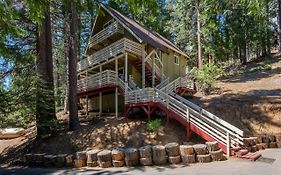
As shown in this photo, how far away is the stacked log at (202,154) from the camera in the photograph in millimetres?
11297

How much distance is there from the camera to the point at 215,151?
1148 centimetres

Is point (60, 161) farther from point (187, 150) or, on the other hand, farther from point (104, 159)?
point (187, 150)

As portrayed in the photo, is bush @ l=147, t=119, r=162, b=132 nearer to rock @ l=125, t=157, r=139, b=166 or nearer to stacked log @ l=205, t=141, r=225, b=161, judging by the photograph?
rock @ l=125, t=157, r=139, b=166

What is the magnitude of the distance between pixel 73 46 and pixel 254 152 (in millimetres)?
11400

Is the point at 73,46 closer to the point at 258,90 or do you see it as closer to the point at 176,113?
the point at 176,113

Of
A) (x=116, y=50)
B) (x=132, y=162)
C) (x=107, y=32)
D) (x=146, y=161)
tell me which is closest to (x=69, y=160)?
(x=132, y=162)

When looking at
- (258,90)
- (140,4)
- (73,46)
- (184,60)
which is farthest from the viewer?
(184,60)

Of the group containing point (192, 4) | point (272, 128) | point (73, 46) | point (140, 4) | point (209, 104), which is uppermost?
point (192, 4)

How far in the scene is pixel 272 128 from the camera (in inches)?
588

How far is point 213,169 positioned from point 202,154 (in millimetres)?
1510

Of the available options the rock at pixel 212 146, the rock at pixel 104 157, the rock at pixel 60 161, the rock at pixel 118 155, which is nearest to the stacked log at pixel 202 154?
the rock at pixel 212 146

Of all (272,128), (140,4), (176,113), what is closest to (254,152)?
(272,128)

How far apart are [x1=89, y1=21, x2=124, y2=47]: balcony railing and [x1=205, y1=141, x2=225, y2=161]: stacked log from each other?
44.9 feet

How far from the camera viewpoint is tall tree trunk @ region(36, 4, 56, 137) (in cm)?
1585
